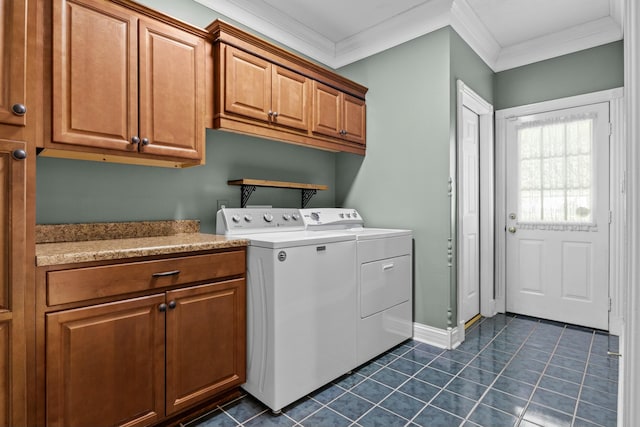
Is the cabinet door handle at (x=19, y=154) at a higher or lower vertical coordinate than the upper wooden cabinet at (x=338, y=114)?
lower

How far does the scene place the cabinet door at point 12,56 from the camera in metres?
1.27

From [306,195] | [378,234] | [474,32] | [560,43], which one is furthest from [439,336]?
[560,43]

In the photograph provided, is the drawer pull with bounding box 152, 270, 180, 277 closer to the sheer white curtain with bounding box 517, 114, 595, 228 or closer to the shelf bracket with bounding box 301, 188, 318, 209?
the shelf bracket with bounding box 301, 188, 318, 209

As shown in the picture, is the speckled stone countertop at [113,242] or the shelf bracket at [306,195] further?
the shelf bracket at [306,195]

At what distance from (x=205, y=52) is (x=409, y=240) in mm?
2013

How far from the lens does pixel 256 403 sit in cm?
193

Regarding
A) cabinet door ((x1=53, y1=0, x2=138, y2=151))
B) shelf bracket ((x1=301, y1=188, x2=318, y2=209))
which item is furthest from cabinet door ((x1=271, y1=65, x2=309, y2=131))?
cabinet door ((x1=53, y1=0, x2=138, y2=151))

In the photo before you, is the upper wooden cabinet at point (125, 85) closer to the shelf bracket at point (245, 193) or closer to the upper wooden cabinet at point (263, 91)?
the upper wooden cabinet at point (263, 91)

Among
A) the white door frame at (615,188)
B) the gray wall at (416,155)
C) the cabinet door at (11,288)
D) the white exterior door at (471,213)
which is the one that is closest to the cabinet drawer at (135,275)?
the cabinet door at (11,288)

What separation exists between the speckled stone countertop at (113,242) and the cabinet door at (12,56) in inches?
21.7

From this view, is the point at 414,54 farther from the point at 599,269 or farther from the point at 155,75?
the point at 599,269

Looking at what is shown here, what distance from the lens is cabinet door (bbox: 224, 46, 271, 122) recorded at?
221 cm

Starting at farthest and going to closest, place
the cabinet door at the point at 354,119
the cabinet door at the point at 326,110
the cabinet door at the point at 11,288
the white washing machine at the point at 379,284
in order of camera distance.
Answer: the cabinet door at the point at 354,119 < the cabinet door at the point at 326,110 < the white washing machine at the point at 379,284 < the cabinet door at the point at 11,288

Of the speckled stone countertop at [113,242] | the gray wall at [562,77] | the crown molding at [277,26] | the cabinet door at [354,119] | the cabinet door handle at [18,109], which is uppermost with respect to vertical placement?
the crown molding at [277,26]
